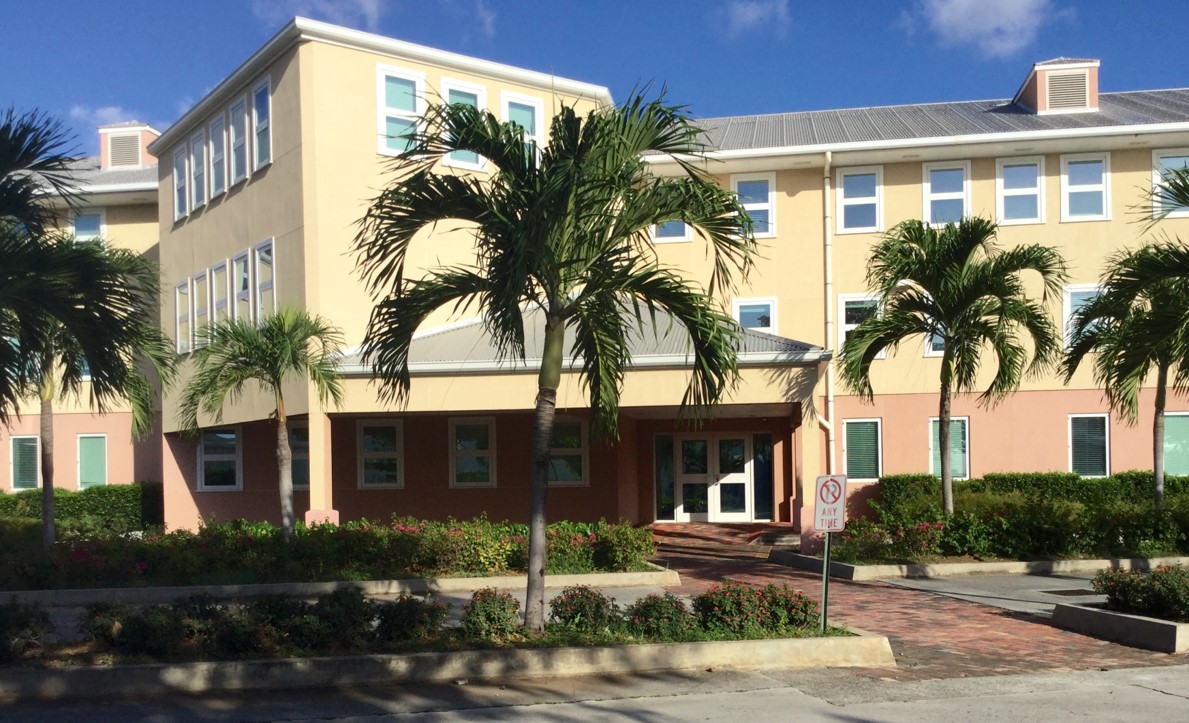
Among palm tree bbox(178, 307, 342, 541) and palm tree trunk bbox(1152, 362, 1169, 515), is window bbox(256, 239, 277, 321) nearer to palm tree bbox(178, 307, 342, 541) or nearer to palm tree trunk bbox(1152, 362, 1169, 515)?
palm tree bbox(178, 307, 342, 541)

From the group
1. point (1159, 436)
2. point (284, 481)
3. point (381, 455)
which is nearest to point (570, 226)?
point (284, 481)

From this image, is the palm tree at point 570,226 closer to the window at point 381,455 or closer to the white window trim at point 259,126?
the white window trim at point 259,126

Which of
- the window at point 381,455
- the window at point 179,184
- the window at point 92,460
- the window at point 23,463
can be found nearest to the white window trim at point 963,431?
the window at point 381,455

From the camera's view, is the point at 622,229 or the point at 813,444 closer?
the point at 622,229

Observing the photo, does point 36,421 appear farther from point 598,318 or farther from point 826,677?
point 826,677

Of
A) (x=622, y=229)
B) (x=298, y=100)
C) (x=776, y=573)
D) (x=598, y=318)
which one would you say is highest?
(x=298, y=100)

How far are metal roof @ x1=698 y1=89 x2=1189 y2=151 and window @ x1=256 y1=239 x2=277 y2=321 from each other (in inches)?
376

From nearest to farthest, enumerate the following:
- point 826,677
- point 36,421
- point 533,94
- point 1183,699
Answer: point 1183,699 → point 826,677 → point 533,94 → point 36,421

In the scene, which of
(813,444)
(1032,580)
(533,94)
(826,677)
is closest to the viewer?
(826,677)

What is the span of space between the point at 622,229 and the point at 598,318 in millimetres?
928

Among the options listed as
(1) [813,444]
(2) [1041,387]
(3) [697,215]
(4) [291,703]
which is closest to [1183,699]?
(3) [697,215]

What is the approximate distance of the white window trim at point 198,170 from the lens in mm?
23859

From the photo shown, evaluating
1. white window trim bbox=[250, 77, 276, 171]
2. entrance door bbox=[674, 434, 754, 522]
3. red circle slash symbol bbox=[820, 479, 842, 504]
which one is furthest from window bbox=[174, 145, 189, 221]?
red circle slash symbol bbox=[820, 479, 842, 504]

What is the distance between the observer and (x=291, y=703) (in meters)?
8.93
